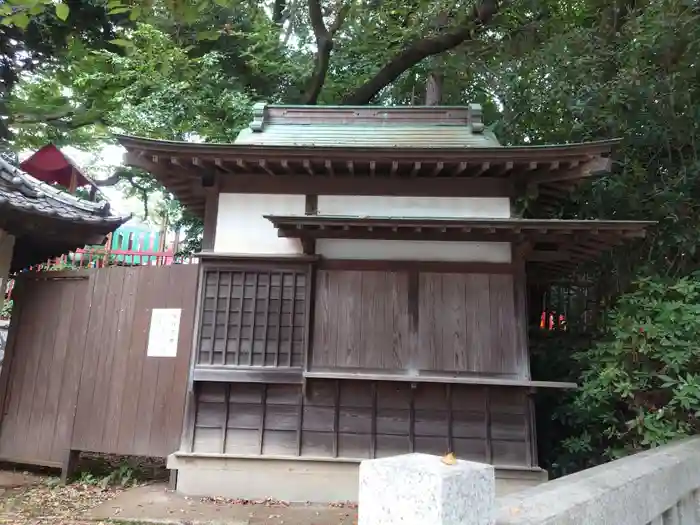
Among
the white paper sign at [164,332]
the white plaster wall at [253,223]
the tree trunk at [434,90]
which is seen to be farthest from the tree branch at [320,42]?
the white paper sign at [164,332]

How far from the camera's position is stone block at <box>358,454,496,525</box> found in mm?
1474

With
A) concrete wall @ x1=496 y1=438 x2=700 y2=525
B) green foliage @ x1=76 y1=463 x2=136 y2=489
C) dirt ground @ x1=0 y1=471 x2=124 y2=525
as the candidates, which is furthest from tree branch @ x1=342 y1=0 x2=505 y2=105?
dirt ground @ x1=0 y1=471 x2=124 y2=525

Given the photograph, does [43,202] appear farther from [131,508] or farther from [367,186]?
[367,186]

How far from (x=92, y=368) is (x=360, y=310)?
3.62 meters

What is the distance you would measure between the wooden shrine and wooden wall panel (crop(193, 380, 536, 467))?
0.02 meters

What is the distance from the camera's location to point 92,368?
6.49 metres

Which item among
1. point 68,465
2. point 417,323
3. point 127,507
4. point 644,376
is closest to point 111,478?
point 68,465

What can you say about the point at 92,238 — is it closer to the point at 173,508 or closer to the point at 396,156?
the point at 173,508

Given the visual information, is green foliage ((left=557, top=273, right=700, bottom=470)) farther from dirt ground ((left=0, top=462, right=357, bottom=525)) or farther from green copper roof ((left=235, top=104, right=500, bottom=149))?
dirt ground ((left=0, top=462, right=357, bottom=525))

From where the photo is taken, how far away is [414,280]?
238 inches

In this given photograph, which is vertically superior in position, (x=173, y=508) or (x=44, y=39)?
(x=44, y=39)

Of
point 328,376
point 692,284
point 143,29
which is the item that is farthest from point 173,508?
Answer: point 143,29

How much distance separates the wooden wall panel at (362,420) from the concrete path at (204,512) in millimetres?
564

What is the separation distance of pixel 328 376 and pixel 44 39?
1116cm
